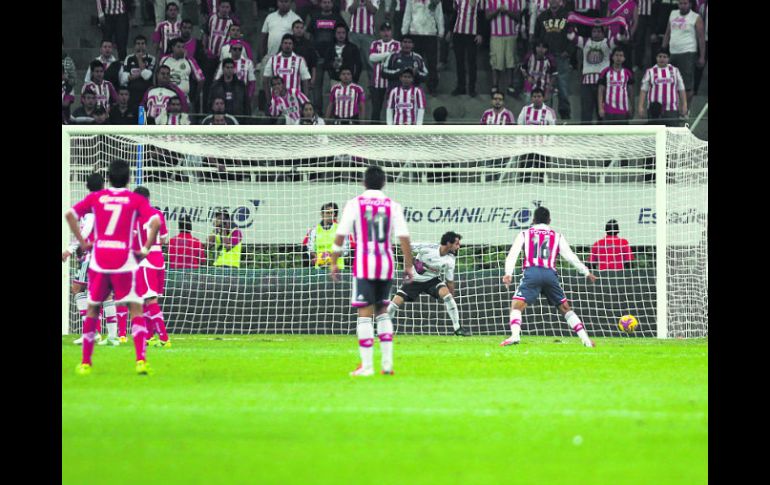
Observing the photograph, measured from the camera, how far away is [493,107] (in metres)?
21.0

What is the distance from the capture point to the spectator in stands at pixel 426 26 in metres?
22.4

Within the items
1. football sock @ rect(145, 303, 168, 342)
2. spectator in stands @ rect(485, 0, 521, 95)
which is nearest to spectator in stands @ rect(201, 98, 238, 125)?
spectator in stands @ rect(485, 0, 521, 95)

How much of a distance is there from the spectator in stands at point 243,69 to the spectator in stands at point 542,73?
16.4ft

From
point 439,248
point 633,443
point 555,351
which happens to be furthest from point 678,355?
point 633,443

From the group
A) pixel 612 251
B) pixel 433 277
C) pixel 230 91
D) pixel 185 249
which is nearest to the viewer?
pixel 433 277

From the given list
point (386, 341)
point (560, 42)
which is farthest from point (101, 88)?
point (386, 341)

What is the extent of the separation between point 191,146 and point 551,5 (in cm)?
800

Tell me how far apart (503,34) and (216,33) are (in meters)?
5.38

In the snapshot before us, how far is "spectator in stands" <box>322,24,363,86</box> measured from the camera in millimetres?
21984

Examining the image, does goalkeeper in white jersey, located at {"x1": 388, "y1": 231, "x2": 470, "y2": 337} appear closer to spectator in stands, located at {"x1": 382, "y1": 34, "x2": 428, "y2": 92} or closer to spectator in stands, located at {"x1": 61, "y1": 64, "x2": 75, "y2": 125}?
spectator in stands, located at {"x1": 382, "y1": 34, "x2": 428, "y2": 92}

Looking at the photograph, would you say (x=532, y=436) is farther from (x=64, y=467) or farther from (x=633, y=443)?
(x=64, y=467)

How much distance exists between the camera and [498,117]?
68.1 ft

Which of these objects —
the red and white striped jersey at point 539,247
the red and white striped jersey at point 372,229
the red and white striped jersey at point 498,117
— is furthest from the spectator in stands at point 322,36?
the red and white striped jersey at point 372,229

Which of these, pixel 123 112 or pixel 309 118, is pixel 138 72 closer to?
pixel 123 112
